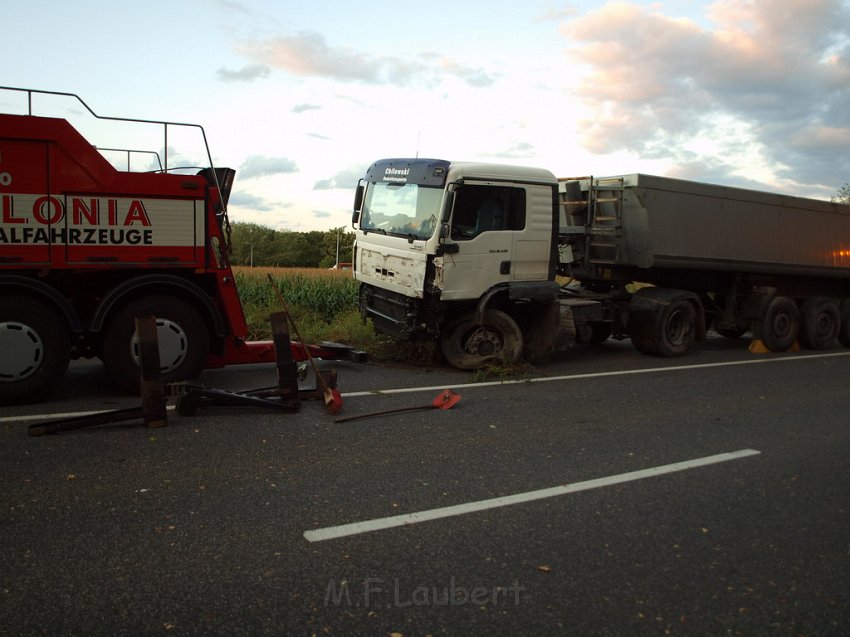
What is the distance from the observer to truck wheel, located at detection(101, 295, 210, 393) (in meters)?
7.59

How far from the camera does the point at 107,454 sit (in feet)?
18.6

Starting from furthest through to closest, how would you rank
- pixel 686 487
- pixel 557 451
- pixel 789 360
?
pixel 789 360, pixel 557 451, pixel 686 487

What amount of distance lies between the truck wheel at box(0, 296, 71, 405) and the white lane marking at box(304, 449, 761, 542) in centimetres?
421

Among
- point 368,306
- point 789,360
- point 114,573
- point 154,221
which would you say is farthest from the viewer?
point 789,360

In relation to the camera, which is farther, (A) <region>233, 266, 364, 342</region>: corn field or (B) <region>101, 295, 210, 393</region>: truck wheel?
(A) <region>233, 266, 364, 342</region>: corn field

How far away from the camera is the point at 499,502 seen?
493cm

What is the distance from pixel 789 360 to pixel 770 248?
2056 mm

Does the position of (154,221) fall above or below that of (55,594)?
above

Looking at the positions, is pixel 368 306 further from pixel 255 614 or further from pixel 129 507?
pixel 255 614

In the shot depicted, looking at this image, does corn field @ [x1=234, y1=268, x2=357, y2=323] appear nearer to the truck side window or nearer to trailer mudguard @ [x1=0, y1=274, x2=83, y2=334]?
the truck side window

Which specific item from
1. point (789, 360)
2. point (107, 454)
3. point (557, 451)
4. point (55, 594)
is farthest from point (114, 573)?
point (789, 360)

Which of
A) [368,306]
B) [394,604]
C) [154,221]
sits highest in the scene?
[154,221]

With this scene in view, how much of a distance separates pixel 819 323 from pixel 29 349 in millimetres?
13419

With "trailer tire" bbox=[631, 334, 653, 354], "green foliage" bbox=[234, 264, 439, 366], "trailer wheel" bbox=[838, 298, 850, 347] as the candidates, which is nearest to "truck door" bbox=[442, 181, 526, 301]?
"green foliage" bbox=[234, 264, 439, 366]
